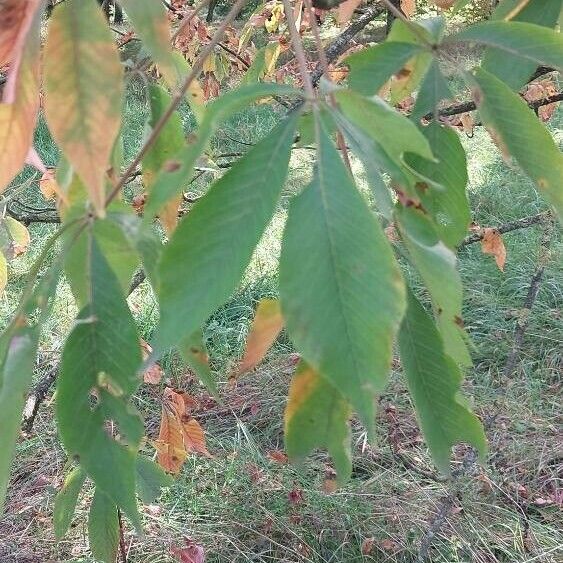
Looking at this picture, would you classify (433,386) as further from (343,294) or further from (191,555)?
(191,555)

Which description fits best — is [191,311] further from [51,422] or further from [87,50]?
[51,422]

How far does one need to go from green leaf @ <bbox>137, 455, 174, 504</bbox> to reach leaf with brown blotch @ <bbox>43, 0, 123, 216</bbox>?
2.11 feet

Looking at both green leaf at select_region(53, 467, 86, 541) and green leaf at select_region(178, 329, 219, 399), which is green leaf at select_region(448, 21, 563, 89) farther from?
green leaf at select_region(53, 467, 86, 541)

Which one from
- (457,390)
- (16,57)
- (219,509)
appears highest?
(16,57)

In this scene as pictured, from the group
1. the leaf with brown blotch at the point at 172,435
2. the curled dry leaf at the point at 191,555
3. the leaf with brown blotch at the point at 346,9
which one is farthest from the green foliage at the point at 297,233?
the curled dry leaf at the point at 191,555

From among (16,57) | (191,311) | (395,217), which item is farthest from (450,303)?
(16,57)

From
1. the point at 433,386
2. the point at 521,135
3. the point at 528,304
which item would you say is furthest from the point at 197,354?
the point at 528,304

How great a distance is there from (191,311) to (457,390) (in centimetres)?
21

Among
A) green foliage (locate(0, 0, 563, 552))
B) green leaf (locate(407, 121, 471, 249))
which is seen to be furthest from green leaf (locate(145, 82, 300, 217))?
green leaf (locate(407, 121, 471, 249))

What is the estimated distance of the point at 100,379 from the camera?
1.62 ft

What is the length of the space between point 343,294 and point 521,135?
0.79 ft

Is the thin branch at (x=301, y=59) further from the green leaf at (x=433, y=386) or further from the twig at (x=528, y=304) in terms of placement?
the twig at (x=528, y=304)

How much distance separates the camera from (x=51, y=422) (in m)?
2.76

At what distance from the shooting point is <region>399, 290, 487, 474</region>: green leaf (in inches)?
19.0
